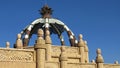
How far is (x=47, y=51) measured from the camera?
23.5m

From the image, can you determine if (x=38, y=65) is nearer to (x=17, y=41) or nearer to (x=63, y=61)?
(x=63, y=61)

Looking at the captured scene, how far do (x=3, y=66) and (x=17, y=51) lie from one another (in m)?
1.34

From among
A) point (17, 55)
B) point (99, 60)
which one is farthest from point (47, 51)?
point (17, 55)

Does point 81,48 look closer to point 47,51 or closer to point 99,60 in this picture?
point 47,51

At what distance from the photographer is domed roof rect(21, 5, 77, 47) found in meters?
27.8

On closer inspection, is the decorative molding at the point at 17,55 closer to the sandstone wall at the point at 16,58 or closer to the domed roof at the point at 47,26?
the sandstone wall at the point at 16,58

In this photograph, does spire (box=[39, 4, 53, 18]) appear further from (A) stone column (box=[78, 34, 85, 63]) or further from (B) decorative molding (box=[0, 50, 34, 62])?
(B) decorative molding (box=[0, 50, 34, 62])

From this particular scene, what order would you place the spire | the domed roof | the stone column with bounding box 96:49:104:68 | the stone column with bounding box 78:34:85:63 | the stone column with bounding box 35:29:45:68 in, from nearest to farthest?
the stone column with bounding box 35:29:45:68 < the stone column with bounding box 96:49:104:68 < the stone column with bounding box 78:34:85:63 < the domed roof < the spire

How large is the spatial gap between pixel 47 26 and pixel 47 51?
16.2ft

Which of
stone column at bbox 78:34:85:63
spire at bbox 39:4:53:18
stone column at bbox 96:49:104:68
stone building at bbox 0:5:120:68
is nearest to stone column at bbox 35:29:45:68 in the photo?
stone building at bbox 0:5:120:68

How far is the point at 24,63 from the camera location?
18.0 m

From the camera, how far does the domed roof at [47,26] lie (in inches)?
1096

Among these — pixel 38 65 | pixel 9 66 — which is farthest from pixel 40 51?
pixel 9 66

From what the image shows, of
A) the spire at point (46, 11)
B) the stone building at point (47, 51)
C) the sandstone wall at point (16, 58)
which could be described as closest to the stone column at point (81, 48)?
the stone building at point (47, 51)
